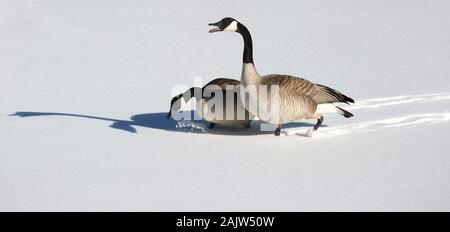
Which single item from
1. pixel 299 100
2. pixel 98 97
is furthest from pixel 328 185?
pixel 98 97

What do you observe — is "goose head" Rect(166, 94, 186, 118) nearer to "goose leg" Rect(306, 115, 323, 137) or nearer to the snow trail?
the snow trail

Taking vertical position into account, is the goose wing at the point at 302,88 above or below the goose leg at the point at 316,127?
above

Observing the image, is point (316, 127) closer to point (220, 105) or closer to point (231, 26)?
point (220, 105)

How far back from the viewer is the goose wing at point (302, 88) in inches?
276

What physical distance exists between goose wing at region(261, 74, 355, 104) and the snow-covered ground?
420 mm

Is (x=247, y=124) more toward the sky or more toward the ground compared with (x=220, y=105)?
more toward the ground

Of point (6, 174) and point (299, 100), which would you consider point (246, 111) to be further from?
point (6, 174)

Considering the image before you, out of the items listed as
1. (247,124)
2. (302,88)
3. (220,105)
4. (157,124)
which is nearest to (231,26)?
(220,105)

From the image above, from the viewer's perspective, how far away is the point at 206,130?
765cm

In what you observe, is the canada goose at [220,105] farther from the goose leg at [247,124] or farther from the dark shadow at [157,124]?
the dark shadow at [157,124]

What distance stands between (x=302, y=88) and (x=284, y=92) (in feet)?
0.99

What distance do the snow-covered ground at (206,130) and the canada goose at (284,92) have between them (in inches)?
12.3

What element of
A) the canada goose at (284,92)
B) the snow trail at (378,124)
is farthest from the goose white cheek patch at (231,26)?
the snow trail at (378,124)

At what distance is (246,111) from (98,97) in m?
2.73
